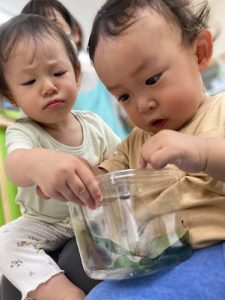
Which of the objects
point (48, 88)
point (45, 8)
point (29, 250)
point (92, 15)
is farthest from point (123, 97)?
point (92, 15)

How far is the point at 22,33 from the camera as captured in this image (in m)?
0.77

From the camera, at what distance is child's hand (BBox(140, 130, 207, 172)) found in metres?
0.47

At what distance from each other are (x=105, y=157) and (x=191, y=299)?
1.56ft

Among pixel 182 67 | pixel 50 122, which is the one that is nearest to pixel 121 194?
pixel 182 67

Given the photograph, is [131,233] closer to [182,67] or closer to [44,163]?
[44,163]

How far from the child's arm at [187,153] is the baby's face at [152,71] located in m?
0.14

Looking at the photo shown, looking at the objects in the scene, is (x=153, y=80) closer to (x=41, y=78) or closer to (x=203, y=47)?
(x=203, y=47)

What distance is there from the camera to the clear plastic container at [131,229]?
490mm

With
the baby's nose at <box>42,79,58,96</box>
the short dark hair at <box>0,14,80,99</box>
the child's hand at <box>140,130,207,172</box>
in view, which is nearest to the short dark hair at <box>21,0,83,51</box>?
the short dark hair at <box>0,14,80,99</box>

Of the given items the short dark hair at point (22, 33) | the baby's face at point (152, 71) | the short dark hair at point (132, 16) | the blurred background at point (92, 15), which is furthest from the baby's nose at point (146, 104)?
the blurred background at point (92, 15)

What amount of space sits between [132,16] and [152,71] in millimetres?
97

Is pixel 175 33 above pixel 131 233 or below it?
above

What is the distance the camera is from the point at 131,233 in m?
0.49

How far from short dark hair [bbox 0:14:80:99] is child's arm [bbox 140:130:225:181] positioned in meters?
0.40
